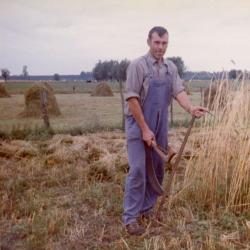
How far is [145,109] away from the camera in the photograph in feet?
15.0

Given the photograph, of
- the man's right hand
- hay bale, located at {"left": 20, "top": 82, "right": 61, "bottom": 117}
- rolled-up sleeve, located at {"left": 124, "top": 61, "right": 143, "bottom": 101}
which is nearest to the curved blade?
the man's right hand

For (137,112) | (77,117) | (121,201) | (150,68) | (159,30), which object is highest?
(159,30)

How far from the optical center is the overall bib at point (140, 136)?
4.55 meters

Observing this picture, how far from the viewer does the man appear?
4.45 metres

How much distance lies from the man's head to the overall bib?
11 centimetres

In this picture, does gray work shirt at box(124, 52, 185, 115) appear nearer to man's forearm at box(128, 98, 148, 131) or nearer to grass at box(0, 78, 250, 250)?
man's forearm at box(128, 98, 148, 131)

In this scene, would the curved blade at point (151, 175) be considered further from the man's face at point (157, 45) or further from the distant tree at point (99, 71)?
the distant tree at point (99, 71)

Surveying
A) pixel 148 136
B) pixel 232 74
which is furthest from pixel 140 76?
pixel 232 74

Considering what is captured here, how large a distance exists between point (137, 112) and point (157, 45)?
0.63m

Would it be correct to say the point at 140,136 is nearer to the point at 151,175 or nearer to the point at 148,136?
the point at 148,136

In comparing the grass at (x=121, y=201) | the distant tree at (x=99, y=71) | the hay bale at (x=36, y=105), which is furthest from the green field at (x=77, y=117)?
the distant tree at (x=99, y=71)

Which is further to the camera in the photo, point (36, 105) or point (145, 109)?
point (36, 105)

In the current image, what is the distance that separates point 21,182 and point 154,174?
233 cm

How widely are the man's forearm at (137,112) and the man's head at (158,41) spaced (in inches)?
18.7
